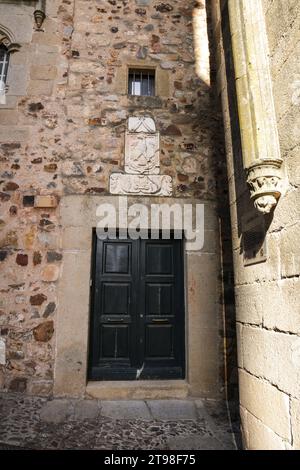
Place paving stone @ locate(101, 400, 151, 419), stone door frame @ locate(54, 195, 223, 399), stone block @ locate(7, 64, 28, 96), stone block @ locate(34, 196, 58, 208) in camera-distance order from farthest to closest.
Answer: stone block @ locate(7, 64, 28, 96) < stone block @ locate(34, 196, 58, 208) < stone door frame @ locate(54, 195, 223, 399) < paving stone @ locate(101, 400, 151, 419)

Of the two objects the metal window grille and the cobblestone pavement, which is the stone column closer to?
the cobblestone pavement

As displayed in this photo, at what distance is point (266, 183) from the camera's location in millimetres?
1832

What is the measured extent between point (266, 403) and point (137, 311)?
196cm

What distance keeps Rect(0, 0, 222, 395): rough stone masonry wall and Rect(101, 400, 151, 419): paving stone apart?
0.65 m

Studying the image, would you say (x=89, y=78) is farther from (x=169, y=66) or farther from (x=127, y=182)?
(x=127, y=182)

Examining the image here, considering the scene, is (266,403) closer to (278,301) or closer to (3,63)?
(278,301)

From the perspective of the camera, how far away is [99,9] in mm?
4258

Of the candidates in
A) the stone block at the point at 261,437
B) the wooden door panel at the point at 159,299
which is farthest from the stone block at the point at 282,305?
the wooden door panel at the point at 159,299

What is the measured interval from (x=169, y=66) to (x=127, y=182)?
1.72 m

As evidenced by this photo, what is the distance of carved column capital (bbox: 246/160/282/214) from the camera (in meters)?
1.82

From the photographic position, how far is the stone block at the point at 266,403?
1.73 metres

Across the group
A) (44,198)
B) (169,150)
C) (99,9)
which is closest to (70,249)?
(44,198)

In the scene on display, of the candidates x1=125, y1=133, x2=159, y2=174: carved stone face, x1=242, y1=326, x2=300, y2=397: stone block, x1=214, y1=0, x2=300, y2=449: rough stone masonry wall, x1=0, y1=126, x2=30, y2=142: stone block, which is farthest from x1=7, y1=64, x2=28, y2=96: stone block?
x1=242, y1=326, x2=300, y2=397: stone block

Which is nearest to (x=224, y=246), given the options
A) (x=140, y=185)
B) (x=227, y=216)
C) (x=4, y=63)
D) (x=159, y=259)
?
(x=227, y=216)
